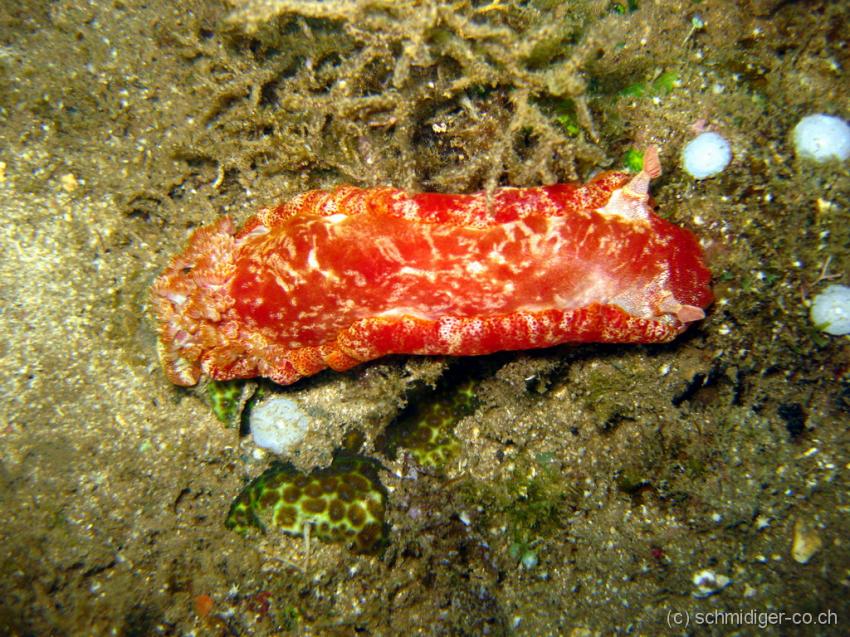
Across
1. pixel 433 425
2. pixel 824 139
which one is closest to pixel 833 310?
pixel 824 139

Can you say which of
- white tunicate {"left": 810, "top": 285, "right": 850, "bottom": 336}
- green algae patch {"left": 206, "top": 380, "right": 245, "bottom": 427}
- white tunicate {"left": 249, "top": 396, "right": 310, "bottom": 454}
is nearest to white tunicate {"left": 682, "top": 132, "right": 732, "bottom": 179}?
white tunicate {"left": 810, "top": 285, "right": 850, "bottom": 336}

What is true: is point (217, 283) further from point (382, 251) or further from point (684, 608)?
point (684, 608)

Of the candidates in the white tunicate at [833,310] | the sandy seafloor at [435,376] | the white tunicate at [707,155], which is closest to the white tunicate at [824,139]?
the sandy seafloor at [435,376]

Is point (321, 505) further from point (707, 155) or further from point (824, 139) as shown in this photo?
point (824, 139)

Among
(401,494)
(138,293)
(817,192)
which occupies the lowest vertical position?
(401,494)

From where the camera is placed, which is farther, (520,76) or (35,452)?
(35,452)

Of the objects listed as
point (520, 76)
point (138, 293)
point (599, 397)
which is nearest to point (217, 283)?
point (138, 293)

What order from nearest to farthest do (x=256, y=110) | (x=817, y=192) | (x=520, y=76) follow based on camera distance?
(x=520, y=76), (x=817, y=192), (x=256, y=110)

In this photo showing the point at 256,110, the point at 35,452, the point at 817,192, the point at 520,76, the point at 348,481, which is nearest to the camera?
A: the point at 520,76
